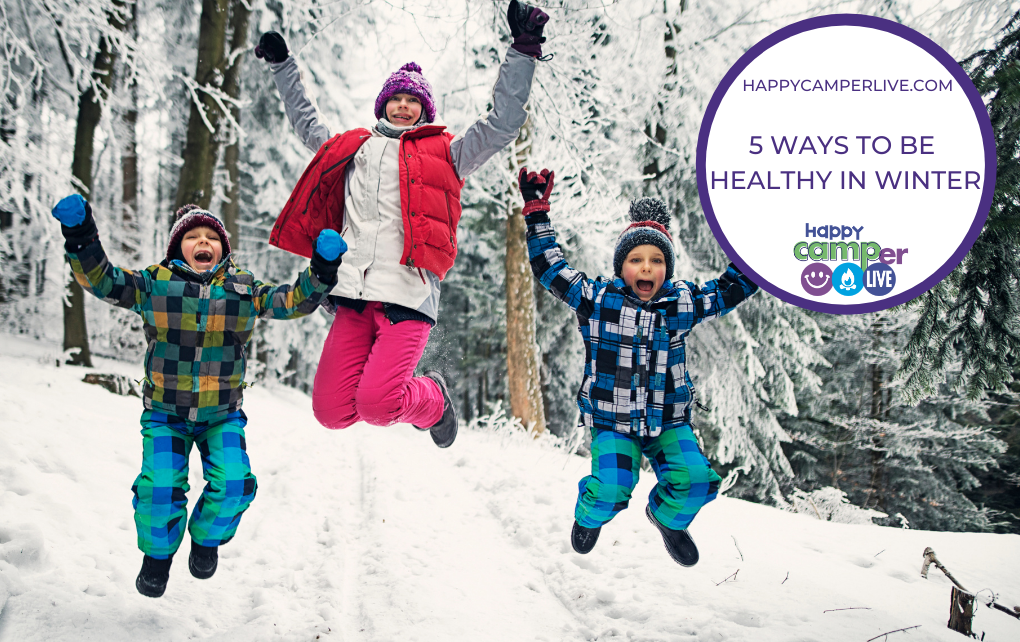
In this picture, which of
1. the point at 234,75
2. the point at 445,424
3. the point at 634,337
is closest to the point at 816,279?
the point at 634,337

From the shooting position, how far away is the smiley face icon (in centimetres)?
292

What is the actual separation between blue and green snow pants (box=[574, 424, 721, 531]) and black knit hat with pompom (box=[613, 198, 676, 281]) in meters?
0.77

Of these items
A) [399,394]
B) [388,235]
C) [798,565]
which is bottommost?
[798,565]

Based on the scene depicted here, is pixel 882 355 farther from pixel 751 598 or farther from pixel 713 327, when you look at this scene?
pixel 751 598

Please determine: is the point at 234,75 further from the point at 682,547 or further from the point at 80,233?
the point at 682,547

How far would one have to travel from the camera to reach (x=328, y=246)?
2365 millimetres

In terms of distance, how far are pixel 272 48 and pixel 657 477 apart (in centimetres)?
288

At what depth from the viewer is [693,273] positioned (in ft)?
25.8

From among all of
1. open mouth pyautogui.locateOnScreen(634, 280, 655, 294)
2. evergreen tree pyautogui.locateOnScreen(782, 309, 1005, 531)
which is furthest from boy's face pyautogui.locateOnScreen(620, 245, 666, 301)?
evergreen tree pyautogui.locateOnScreen(782, 309, 1005, 531)

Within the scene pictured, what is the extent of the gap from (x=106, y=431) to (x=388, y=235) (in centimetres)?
374

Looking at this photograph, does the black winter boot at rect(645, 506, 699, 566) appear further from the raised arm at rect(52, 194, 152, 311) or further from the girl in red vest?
the raised arm at rect(52, 194, 152, 311)

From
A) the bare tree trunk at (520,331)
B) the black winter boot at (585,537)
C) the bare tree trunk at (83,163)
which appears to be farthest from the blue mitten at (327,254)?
the bare tree trunk at (83,163)

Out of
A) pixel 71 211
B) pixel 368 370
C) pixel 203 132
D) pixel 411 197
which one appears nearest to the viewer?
pixel 71 211

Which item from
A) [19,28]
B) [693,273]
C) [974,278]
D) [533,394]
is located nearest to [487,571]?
[974,278]
